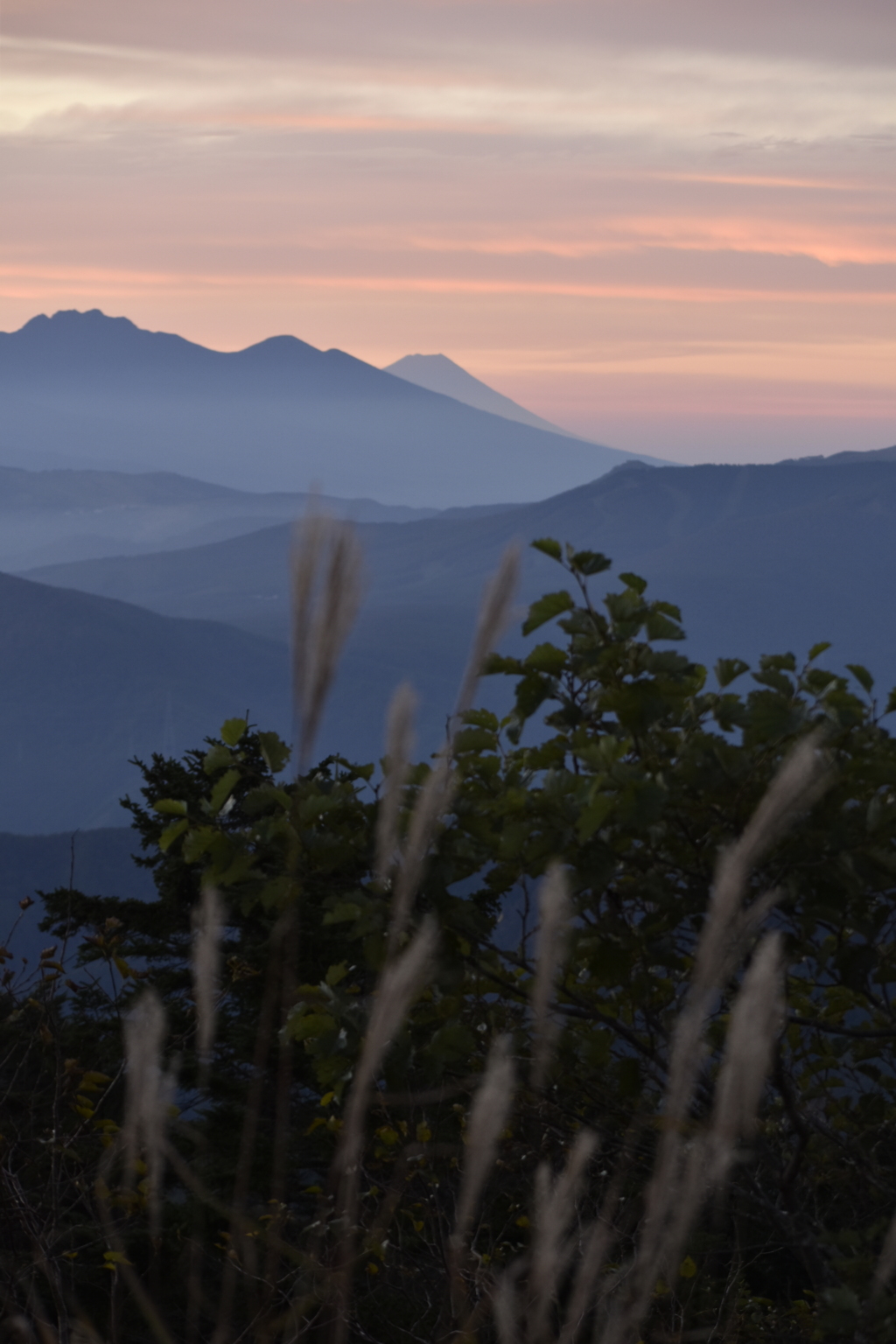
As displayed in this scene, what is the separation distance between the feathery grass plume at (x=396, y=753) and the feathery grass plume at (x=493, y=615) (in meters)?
0.13

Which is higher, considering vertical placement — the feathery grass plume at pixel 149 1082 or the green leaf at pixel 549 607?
the green leaf at pixel 549 607

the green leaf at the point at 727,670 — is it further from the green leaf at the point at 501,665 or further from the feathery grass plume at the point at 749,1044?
the feathery grass plume at the point at 749,1044

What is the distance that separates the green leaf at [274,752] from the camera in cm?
297

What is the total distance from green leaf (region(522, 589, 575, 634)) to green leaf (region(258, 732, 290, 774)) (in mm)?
674

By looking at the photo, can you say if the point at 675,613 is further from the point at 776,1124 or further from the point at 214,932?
the point at 776,1124

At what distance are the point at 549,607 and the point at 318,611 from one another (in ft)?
2.69

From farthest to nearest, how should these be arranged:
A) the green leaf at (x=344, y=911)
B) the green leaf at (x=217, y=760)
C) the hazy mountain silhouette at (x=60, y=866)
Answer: the hazy mountain silhouette at (x=60, y=866), the green leaf at (x=217, y=760), the green leaf at (x=344, y=911)

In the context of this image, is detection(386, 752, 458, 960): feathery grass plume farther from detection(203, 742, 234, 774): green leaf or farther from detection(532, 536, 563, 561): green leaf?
detection(203, 742, 234, 774): green leaf

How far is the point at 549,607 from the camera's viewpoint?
9.45ft

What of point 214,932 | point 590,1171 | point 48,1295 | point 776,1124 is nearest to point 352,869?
point 214,932

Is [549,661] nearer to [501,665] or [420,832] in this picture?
[501,665]

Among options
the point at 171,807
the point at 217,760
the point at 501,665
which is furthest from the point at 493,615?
the point at 171,807

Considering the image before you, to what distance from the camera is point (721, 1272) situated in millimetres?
7855

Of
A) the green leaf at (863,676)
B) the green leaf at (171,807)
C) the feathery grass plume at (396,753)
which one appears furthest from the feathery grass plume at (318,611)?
the green leaf at (863,676)
